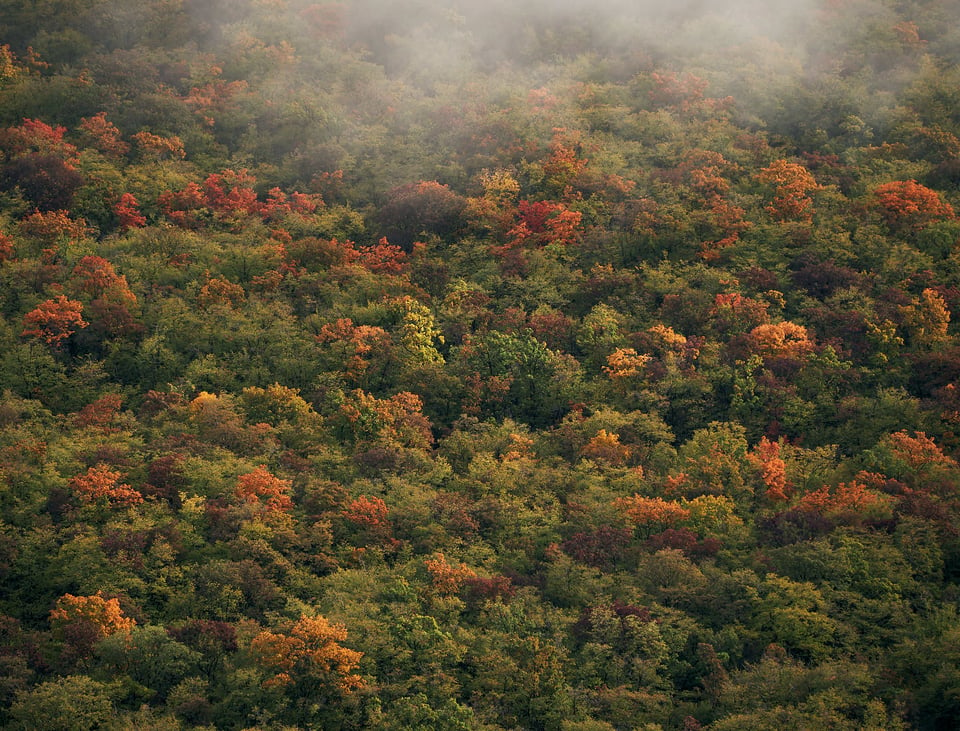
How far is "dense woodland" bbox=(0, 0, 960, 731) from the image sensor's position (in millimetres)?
45281

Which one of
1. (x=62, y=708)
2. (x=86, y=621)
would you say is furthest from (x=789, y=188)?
(x=62, y=708)

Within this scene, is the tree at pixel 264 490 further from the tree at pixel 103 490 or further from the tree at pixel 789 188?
the tree at pixel 789 188

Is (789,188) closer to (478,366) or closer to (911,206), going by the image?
(911,206)

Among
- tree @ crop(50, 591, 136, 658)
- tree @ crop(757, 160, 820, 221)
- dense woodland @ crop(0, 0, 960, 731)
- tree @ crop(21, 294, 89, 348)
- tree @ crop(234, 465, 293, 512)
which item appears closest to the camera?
tree @ crop(50, 591, 136, 658)

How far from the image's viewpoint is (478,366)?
6109cm

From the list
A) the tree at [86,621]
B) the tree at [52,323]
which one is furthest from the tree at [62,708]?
→ the tree at [52,323]

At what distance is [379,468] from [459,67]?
1478 inches

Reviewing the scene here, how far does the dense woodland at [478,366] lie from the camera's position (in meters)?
45.3

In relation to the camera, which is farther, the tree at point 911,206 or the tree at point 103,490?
the tree at point 911,206

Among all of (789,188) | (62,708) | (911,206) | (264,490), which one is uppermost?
(911,206)

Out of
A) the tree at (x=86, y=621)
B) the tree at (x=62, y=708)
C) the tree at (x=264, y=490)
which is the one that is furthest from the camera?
the tree at (x=264, y=490)

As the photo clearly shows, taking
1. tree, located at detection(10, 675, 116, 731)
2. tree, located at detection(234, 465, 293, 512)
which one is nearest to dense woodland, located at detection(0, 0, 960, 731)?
tree, located at detection(10, 675, 116, 731)

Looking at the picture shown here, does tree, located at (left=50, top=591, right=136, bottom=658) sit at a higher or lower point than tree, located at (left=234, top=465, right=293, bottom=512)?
lower

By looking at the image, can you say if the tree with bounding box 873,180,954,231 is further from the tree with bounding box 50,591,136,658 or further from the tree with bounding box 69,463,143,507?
the tree with bounding box 50,591,136,658
